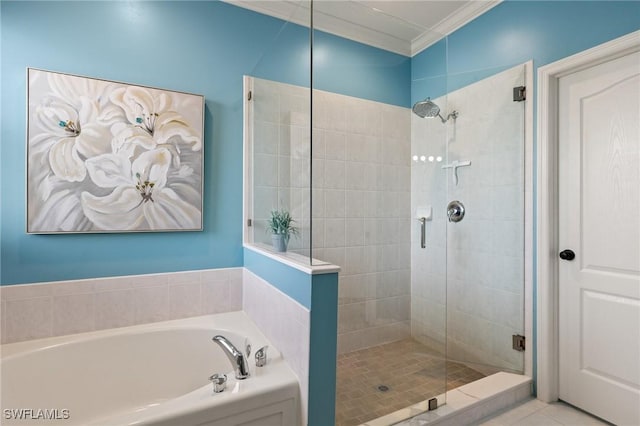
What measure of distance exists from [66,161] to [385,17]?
79.2 inches

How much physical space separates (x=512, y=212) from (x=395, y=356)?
48.5 inches

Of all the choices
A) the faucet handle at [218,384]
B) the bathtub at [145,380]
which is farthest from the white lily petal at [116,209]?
the faucet handle at [218,384]

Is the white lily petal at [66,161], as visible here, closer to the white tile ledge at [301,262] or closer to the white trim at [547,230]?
the white tile ledge at [301,262]

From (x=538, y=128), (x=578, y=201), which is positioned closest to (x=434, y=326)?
(x=578, y=201)

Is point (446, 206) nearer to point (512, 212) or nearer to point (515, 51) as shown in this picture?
point (512, 212)

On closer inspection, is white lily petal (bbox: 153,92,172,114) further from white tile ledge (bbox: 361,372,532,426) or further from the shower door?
white tile ledge (bbox: 361,372,532,426)

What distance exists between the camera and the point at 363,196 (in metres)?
1.83

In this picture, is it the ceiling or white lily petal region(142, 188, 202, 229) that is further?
white lily petal region(142, 188, 202, 229)

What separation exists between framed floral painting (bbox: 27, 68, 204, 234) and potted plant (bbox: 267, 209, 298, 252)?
21.4 inches

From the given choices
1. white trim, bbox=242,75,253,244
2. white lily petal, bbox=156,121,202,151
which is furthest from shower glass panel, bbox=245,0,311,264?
white lily petal, bbox=156,121,202,151

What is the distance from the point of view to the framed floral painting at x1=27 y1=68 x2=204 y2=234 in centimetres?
168

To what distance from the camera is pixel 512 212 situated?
2.09m

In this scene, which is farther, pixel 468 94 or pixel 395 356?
pixel 468 94

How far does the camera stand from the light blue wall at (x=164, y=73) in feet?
5.42
